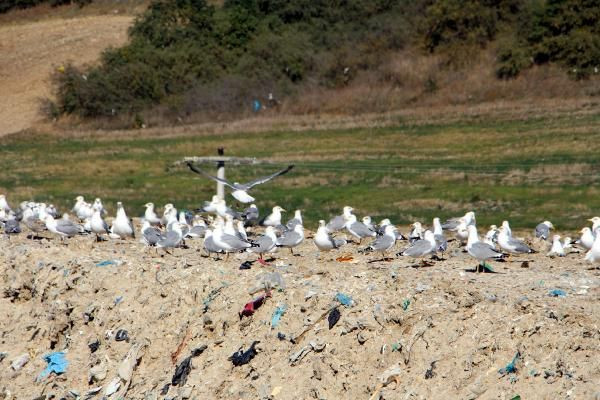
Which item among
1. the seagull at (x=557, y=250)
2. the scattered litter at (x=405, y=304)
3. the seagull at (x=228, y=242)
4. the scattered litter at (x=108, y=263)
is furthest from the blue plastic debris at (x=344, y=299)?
the seagull at (x=557, y=250)

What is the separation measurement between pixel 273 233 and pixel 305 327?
5337 mm

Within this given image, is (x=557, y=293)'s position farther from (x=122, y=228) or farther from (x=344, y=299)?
→ (x=122, y=228)

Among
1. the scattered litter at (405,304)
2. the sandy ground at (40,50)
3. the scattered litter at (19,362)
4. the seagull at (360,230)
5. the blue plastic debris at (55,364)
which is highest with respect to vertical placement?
the scattered litter at (405,304)

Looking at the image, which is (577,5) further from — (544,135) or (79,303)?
(79,303)

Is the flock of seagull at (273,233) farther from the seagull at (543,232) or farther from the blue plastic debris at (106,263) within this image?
the blue plastic debris at (106,263)

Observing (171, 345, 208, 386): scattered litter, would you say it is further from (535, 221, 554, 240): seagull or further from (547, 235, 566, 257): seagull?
(535, 221, 554, 240): seagull

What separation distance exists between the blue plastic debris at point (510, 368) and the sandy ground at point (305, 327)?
4 cm

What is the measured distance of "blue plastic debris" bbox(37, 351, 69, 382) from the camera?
61.3ft

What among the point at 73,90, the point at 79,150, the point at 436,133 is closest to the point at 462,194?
the point at 436,133

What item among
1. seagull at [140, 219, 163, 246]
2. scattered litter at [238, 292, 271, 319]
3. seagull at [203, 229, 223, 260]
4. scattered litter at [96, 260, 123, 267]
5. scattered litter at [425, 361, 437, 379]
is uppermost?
scattered litter at [425, 361, 437, 379]

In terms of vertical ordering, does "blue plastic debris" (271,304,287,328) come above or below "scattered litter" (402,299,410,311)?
below

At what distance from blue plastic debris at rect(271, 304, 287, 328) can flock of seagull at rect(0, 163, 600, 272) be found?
3.35m

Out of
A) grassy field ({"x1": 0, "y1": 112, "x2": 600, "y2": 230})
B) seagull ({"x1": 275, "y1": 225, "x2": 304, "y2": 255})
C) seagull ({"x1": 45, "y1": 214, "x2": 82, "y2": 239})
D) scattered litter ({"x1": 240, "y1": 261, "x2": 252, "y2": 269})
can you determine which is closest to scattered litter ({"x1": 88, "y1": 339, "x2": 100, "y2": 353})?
scattered litter ({"x1": 240, "y1": 261, "x2": 252, "y2": 269})

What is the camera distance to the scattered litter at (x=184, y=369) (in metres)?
16.9
